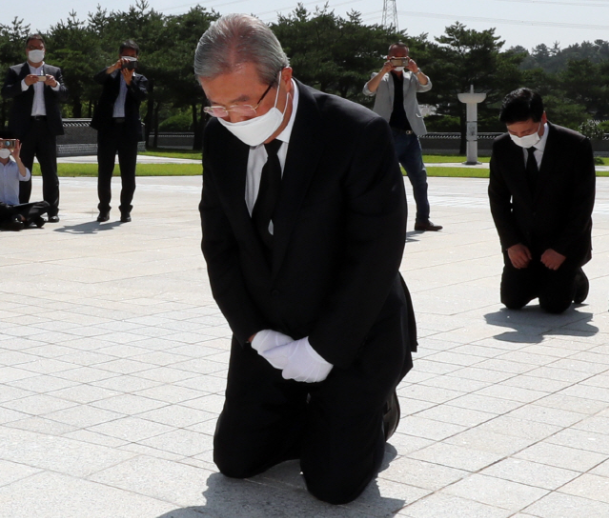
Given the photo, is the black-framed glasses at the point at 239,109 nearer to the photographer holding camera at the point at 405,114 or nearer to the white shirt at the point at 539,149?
the white shirt at the point at 539,149

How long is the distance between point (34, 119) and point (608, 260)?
6.56 metres

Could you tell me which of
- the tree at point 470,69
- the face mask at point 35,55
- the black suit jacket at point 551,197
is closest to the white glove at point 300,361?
the black suit jacket at point 551,197

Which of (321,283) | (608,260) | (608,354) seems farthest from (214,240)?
(608,260)

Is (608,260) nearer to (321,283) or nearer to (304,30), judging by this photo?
(321,283)

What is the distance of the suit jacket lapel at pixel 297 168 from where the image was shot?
10.9 feet

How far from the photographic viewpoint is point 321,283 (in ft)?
11.4

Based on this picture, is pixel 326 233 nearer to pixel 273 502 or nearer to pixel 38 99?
pixel 273 502

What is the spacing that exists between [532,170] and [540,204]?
0.24m

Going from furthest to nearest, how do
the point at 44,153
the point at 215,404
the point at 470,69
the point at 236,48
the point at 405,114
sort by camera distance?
the point at 470,69, the point at 44,153, the point at 405,114, the point at 215,404, the point at 236,48

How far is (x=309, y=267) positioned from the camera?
343 cm

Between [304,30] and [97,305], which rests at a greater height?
[304,30]

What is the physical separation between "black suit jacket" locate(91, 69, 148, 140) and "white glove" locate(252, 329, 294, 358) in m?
8.24

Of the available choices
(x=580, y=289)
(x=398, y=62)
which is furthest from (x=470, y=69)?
(x=580, y=289)

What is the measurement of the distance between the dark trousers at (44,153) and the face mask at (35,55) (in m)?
0.70
